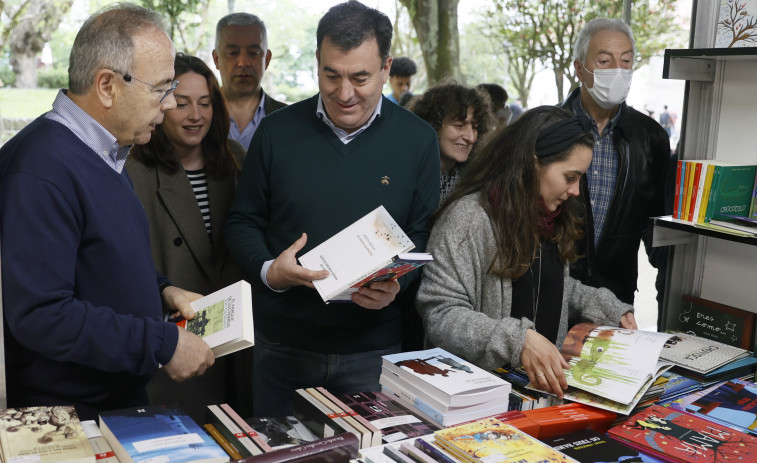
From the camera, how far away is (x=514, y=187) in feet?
6.80

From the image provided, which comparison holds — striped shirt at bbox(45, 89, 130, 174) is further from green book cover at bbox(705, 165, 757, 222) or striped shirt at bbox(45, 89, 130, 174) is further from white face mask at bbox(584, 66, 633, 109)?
white face mask at bbox(584, 66, 633, 109)

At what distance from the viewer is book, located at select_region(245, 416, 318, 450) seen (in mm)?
1480

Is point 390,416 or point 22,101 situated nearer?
point 390,416

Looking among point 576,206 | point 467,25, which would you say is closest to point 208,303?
point 576,206

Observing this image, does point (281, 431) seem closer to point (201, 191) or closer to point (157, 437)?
point (157, 437)

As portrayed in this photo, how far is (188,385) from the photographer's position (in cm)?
281

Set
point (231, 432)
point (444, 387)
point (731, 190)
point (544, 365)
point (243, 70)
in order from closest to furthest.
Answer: point (231, 432) → point (444, 387) → point (544, 365) → point (731, 190) → point (243, 70)

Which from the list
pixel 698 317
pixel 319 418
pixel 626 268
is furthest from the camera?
pixel 626 268

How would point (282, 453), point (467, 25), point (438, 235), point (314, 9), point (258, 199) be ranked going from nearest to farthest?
point (282, 453) → point (438, 235) → point (258, 199) → point (314, 9) → point (467, 25)

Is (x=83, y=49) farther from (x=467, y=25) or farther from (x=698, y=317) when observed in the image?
(x=467, y=25)

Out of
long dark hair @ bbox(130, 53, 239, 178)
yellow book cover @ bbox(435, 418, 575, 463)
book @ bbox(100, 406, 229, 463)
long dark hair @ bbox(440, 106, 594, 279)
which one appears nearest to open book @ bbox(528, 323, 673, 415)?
long dark hair @ bbox(440, 106, 594, 279)

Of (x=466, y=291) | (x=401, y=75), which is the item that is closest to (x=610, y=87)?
(x=466, y=291)

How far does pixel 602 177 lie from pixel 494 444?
1864mm

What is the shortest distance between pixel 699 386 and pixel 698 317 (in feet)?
2.11
